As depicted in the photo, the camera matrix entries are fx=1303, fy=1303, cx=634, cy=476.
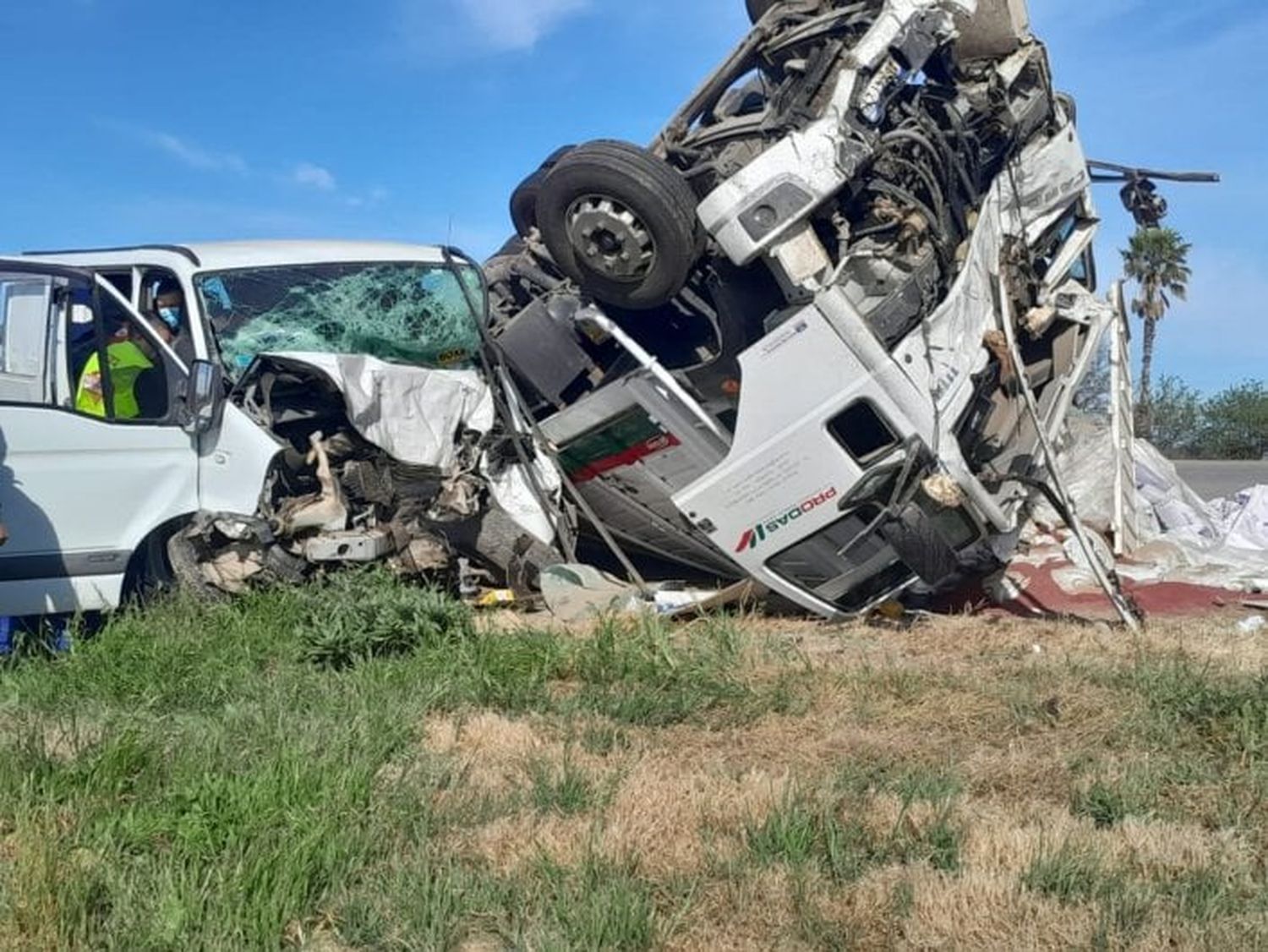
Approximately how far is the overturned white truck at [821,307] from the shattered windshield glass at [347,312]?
0.43 meters

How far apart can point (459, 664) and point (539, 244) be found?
3.22 metres

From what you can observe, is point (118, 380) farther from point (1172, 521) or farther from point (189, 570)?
point (1172, 521)

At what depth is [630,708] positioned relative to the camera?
4719 millimetres

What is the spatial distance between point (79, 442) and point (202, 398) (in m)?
0.60

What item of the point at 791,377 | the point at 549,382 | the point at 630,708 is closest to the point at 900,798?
the point at 630,708

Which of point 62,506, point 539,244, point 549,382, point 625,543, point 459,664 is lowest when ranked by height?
point 459,664

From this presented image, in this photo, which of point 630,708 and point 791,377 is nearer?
point 630,708

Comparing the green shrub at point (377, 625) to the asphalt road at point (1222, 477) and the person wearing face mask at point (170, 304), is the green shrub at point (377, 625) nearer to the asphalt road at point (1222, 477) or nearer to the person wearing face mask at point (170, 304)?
the person wearing face mask at point (170, 304)

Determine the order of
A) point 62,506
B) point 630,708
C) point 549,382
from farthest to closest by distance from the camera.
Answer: point 549,382 < point 62,506 < point 630,708

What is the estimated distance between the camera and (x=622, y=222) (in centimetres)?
649

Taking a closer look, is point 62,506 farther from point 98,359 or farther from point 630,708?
point 630,708

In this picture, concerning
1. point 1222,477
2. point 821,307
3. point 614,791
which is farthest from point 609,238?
point 1222,477

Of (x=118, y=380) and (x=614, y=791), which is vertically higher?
(x=118, y=380)

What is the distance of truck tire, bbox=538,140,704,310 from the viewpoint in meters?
6.40
